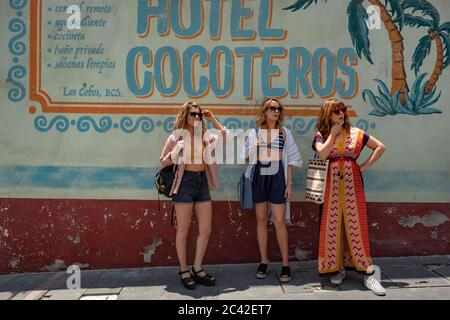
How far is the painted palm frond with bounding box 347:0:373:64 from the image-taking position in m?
5.27

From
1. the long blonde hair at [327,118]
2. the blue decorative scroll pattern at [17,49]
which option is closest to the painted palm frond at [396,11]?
the long blonde hair at [327,118]

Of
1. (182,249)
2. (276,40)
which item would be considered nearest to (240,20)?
(276,40)

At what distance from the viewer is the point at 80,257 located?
519cm

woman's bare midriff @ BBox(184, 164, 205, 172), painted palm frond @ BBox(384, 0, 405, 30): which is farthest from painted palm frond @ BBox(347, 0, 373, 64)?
woman's bare midriff @ BBox(184, 164, 205, 172)

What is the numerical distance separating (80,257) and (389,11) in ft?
15.3

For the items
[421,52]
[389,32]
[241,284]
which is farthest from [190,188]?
[421,52]

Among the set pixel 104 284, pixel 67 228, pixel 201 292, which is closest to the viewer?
pixel 201 292

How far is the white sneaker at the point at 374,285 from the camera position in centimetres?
427

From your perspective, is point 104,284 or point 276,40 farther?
point 276,40

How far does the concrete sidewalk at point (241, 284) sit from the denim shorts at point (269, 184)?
87 centimetres

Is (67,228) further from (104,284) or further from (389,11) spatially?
(389,11)

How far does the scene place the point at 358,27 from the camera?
17.3 ft

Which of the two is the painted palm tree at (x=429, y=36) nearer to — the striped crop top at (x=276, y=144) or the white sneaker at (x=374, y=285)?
the striped crop top at (x=276, y=144)

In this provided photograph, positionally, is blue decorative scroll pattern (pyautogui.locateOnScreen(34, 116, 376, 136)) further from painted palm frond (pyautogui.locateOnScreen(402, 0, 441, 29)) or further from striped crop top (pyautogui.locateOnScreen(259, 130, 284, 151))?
painted palm frond (pyautogui.locateOnScreen(402, 0, 441, 29))
